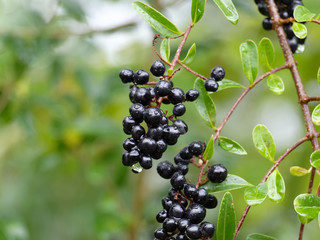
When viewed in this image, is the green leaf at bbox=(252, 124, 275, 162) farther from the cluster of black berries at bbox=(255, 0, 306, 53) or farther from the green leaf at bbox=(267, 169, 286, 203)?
the cluster of black berries at bbox=(255, 0, 306, 53)

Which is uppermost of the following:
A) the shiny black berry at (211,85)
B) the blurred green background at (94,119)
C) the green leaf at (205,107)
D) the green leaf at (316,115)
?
the shiny black berry at (211,85)

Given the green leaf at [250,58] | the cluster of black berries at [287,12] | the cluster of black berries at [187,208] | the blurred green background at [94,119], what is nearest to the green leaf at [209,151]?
the cluster of black berries at [187,208]

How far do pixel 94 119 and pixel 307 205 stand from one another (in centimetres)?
123

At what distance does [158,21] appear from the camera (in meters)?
0.89

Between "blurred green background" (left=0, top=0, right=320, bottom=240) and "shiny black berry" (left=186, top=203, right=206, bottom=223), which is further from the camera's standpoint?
"blurred green background" (left=0, top=0, right=320, bottom=240)

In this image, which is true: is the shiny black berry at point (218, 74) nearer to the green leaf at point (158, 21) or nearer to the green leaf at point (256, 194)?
the green leaf at point (158, 21)

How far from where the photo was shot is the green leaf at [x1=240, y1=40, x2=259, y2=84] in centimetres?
94

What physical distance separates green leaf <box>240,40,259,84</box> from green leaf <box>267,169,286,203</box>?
0.23m

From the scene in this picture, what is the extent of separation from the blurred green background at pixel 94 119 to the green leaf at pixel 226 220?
963 millimetres

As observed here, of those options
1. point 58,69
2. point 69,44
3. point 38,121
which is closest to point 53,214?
point 38,121

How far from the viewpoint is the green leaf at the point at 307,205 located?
30.3 inches

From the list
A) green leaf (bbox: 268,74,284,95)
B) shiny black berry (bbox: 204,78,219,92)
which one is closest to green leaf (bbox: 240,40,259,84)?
green leaf (bbox: 268,74,284,95)

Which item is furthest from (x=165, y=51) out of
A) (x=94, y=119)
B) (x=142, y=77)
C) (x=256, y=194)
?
(x=94, y=119)

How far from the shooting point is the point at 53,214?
2.96 metres
